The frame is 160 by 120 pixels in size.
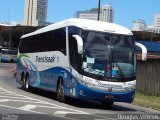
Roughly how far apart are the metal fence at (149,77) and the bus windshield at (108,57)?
10.6 m

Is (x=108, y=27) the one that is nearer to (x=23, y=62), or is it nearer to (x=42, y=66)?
(x=42, y=66)

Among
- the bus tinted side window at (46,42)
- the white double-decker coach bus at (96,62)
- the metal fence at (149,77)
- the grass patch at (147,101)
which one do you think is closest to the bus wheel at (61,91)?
the white double-decker coach bus at (96,62)

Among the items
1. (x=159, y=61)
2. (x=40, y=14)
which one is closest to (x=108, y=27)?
(x=159, y=61)

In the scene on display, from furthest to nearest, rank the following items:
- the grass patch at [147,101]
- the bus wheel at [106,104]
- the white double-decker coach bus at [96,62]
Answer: the grass patch at [147,101] → the bus wheel at [106,104] → the white double-decker coach bus at [96,62]

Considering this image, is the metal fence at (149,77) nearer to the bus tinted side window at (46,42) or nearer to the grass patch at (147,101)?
the grass patch at (147,101)

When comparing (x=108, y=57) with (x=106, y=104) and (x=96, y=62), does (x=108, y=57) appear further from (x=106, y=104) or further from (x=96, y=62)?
(x=106, y=104)

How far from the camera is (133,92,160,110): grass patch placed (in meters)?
22.9

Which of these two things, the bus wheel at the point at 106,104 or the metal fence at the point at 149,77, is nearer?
the bus wheel at the point at 106,104

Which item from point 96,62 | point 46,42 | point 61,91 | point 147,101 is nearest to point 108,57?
point 96,62

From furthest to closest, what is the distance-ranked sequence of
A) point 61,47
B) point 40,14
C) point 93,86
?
point 40,14
point 61,47
point 93,86

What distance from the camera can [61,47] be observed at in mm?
21078

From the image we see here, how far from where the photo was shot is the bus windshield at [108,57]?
18484 millimetres

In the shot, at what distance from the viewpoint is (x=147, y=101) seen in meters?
25.8

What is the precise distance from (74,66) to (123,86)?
2.13 meters
